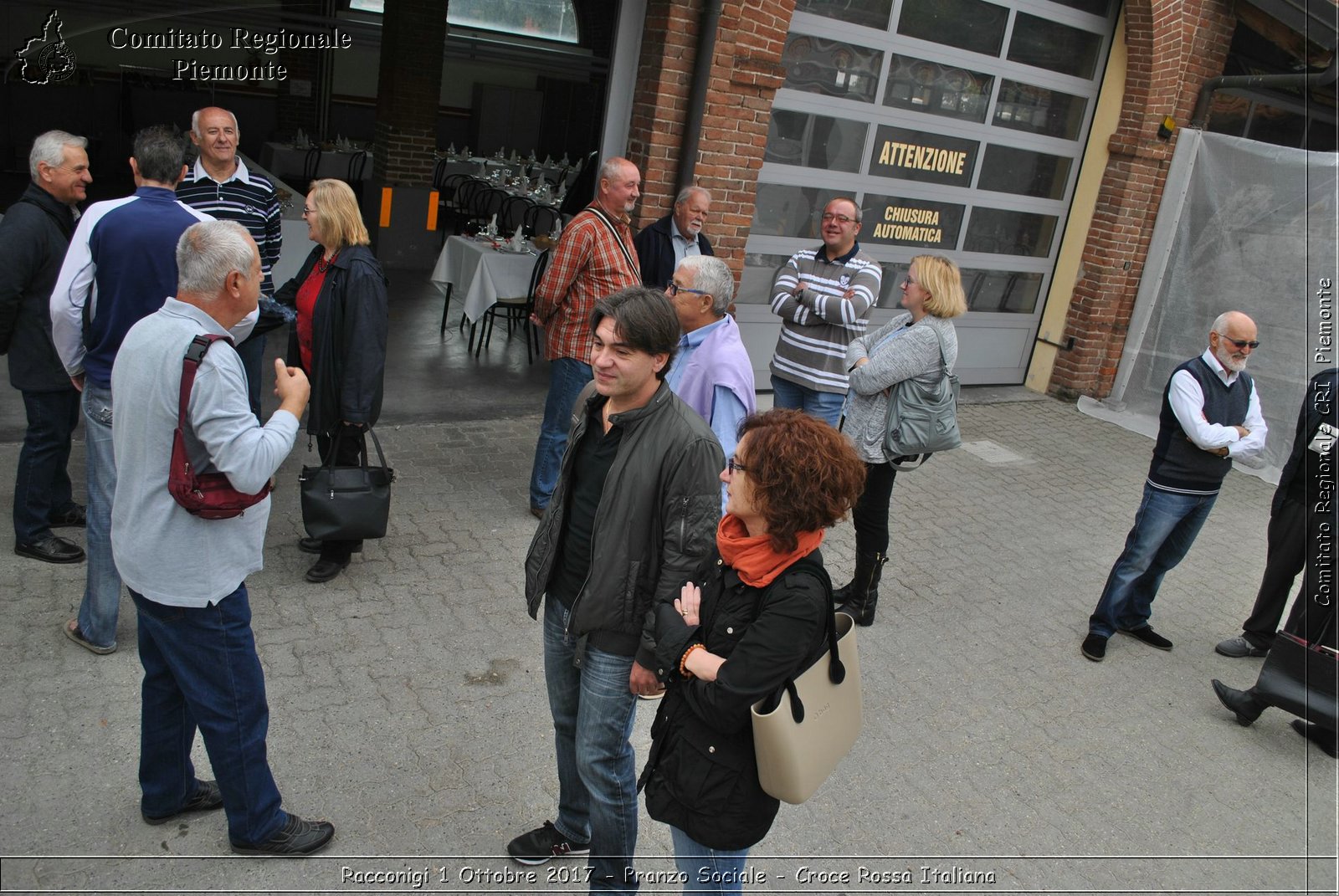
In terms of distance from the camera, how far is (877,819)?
→ 3.88 m

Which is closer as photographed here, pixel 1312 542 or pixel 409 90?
pixel 1312 542

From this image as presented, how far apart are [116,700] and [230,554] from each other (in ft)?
→ 4.75

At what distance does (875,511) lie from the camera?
515 cm

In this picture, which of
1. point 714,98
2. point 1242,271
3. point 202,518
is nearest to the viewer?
point 202,518

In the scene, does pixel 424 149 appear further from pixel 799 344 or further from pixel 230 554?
pixel 230 554

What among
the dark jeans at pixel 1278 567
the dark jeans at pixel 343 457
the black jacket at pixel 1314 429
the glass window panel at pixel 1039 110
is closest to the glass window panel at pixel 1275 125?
the glass window panel at pixel 1039 110

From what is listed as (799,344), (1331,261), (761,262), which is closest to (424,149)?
(761,262)

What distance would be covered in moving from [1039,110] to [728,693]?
29.6 ft

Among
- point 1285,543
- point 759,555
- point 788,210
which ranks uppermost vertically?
point 788,210

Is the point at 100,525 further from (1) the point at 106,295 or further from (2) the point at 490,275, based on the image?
(2) the point at 490,275

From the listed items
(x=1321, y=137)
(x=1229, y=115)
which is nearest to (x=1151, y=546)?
(x=1321, y=137)

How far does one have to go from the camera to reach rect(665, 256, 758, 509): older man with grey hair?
3828mm

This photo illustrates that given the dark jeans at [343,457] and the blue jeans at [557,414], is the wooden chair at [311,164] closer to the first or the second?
the blue jeans at [557,414]

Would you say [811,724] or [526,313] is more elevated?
[811,724]
